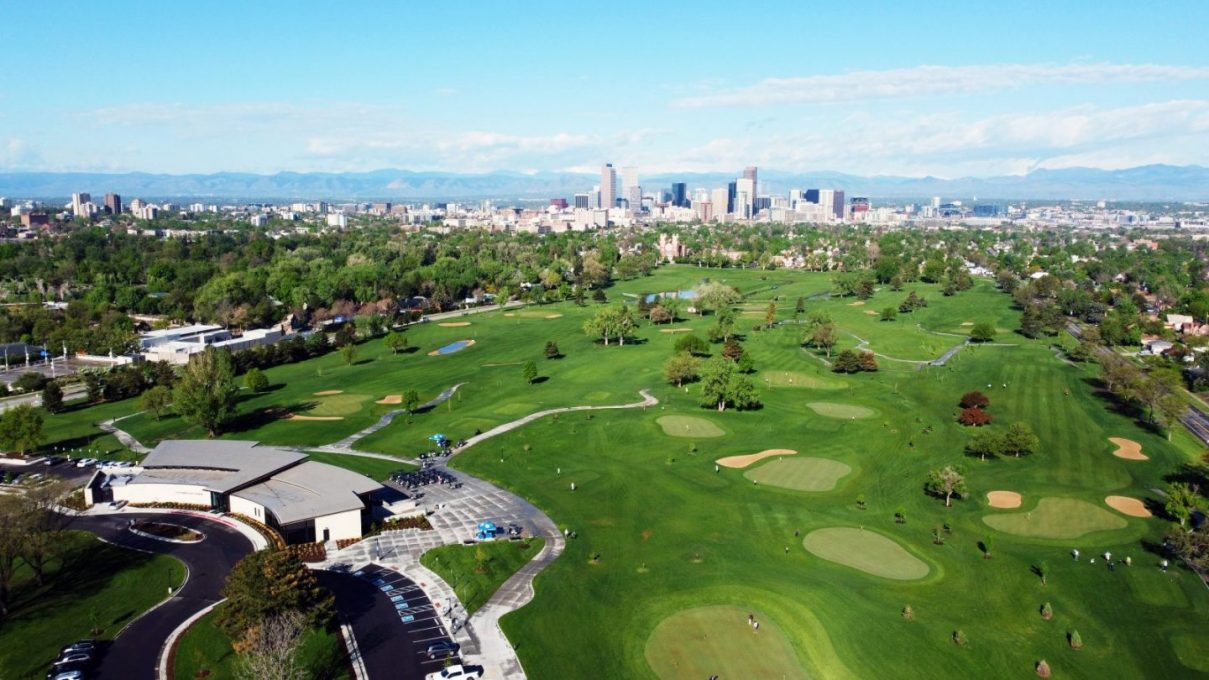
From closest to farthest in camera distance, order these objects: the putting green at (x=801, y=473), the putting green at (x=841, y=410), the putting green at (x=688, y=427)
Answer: the putting green at (x=801, y=473) → the putting green at (x=688, y=427) → the putting green at (x=841, y=410)

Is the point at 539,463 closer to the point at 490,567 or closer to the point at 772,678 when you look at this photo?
the point at 490,567

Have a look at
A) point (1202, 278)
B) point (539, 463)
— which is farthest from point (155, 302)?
point (1202, 278)

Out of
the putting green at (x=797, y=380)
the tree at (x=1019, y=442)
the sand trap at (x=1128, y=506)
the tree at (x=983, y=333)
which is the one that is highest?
the tree at (x=983, y=333)

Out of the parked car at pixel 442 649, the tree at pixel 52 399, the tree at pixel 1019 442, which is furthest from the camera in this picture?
the tree at pixel 52 399

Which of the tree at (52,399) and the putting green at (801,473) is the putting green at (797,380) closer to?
the putting green at (801,473)

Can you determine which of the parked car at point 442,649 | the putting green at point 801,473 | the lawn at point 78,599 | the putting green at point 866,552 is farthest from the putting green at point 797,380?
the lawn at point 78,599

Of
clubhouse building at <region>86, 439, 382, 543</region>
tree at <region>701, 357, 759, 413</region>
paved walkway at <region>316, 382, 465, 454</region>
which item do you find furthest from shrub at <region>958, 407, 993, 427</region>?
clubhouse building at <region>86, 439, 382, 543</region>

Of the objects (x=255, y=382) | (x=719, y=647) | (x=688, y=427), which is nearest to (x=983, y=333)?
(x=688, y=427)
